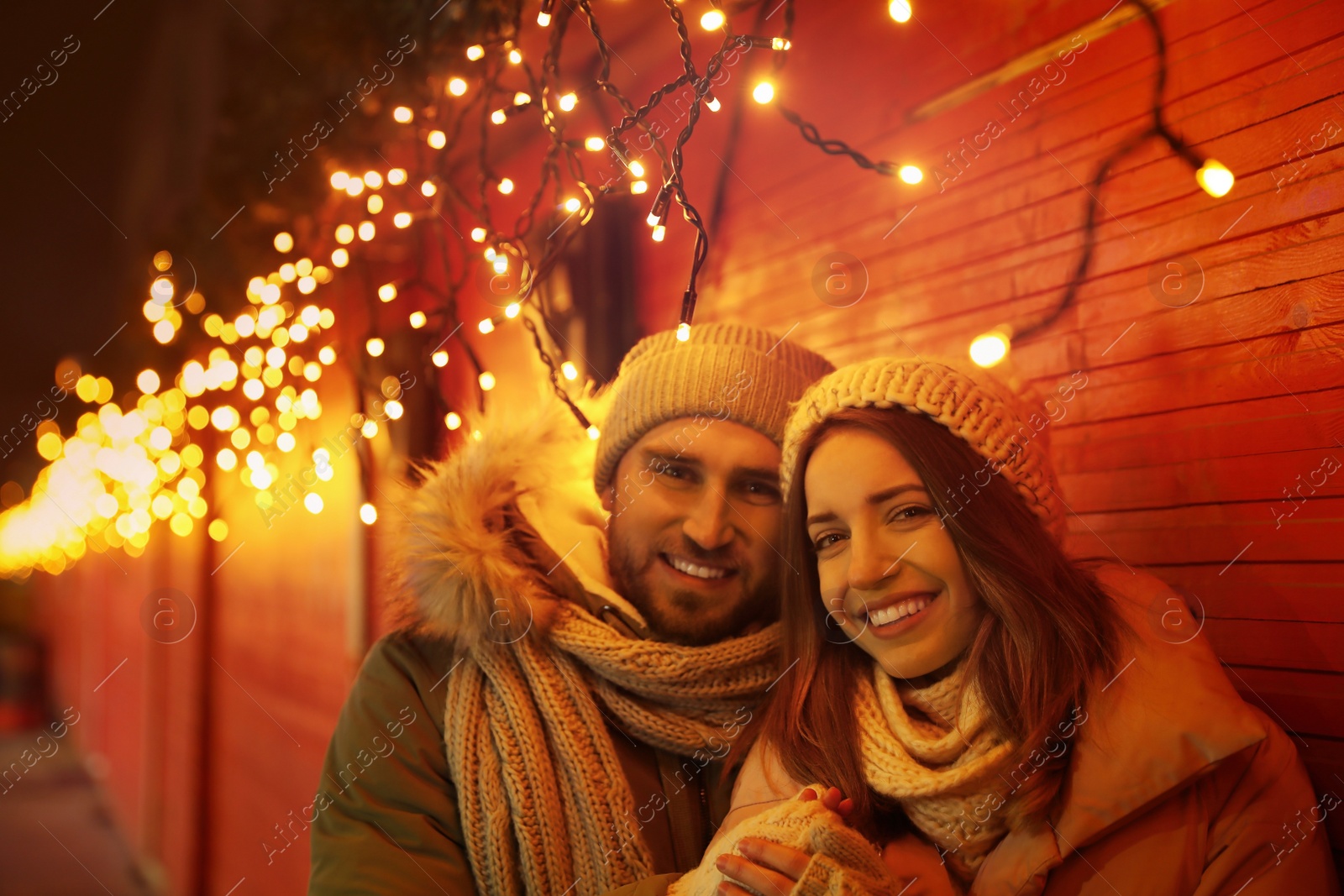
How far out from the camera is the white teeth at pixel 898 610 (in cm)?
135

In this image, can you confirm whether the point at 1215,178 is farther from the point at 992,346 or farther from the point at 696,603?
the point at 696,603

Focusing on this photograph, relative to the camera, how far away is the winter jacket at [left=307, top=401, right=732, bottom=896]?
1.57 metres

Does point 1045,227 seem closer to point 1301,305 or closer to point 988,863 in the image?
point 1301,305

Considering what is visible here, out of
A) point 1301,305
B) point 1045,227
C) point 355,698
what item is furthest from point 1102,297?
point 355,698

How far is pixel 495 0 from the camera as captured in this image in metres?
2.53

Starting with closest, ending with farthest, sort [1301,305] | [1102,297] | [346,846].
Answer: [1301,305], [346,846], [1102,297]

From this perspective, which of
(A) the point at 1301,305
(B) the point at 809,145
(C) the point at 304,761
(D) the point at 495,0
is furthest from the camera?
(C) the point at 304,761

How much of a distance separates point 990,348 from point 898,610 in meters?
0.83

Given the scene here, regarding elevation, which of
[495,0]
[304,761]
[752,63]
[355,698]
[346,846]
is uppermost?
[495,0]

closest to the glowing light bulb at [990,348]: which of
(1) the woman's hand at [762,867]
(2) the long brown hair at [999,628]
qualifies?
(2) the long brown hair at [999,628]

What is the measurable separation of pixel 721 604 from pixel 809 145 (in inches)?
53.8

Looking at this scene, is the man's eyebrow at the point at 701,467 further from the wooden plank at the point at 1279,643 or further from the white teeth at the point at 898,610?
the wooden plank at the point at 1279,643

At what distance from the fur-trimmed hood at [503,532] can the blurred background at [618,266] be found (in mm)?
178

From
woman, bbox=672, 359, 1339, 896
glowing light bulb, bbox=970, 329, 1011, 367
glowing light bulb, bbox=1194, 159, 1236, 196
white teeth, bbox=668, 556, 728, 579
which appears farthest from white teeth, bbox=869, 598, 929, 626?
glowing light bulb, bbox=1194, 159, 1236, 196
